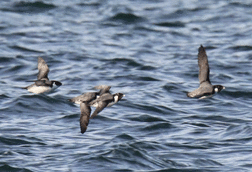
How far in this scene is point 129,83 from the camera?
56.4ft

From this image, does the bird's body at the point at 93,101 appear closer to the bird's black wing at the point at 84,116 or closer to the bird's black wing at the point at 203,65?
the bird's black wing at the point at 84,116

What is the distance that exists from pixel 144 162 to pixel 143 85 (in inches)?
246

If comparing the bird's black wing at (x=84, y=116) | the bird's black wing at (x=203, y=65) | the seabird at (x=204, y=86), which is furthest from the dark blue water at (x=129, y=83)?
the bird's black wing at (x=203, y=65)

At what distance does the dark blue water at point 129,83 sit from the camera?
11.3 metres

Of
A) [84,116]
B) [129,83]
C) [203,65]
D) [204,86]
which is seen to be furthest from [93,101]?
[129,83]

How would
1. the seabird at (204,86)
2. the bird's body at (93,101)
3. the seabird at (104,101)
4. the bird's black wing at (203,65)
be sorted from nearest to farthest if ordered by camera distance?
the bird's body at (93,101), the seabird at (104,101), the seabird at (204,86), the bird's black wing at (203,65)

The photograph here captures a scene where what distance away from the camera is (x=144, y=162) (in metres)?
11.0

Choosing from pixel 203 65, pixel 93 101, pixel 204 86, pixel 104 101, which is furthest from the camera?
pixel 203 65

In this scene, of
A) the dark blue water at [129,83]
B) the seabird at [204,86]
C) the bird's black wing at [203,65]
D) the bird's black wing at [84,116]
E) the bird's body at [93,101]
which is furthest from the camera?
the bird's black wing at [203,65]

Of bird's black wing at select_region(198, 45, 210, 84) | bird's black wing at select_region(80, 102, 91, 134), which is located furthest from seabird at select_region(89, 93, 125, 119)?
bird's black wing at select_region(198, 45, 210, 84)

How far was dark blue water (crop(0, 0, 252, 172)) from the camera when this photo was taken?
11.3 meters

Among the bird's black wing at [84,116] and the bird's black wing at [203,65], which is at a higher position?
the bird's black wing at [203,65]

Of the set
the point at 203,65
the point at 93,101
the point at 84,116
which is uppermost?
the point at 203,65

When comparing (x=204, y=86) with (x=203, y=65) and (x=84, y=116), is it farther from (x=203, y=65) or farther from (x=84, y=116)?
(x=84, y=116)
